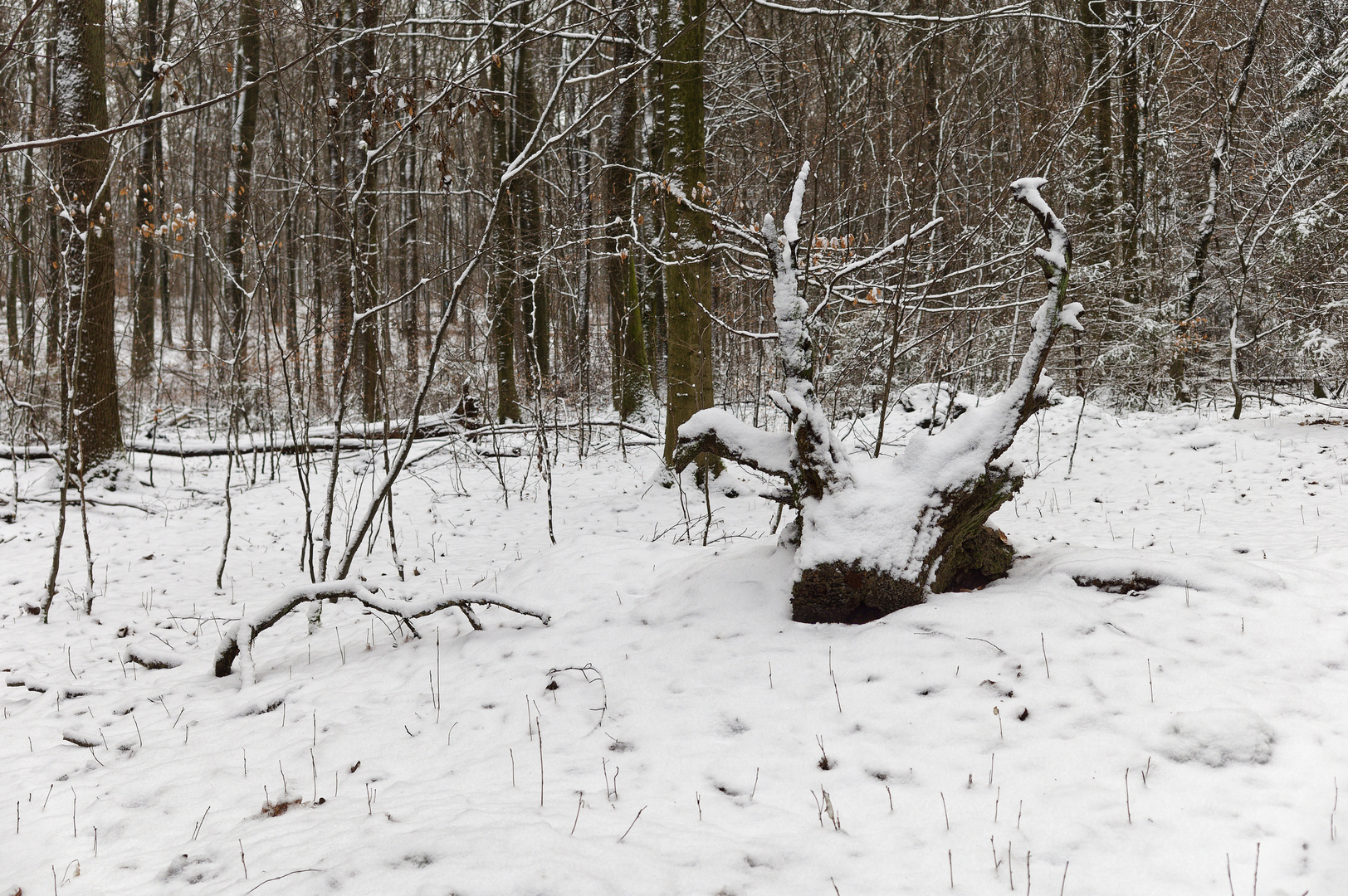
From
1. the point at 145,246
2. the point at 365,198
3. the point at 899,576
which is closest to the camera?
the point at 899,576

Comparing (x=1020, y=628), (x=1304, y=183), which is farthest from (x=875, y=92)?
(x=1020, y=628)

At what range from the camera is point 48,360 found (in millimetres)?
9836

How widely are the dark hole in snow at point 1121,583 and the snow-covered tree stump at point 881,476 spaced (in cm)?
56

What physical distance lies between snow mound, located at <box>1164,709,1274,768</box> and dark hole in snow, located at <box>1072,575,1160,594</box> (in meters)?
1.11

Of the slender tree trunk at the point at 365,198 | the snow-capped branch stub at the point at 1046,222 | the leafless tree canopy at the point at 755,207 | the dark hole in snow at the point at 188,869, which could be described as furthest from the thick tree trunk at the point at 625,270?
the dark hole in snow at the point at 188,869

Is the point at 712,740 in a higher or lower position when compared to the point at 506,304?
lower

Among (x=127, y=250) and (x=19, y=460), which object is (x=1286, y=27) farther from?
(x=127, y=250)

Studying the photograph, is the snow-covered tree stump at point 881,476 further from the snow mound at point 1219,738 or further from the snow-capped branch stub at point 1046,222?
the snow mound at point 1219,738

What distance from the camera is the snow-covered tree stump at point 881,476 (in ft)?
12.6

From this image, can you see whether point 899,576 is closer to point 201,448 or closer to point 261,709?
point 261,709

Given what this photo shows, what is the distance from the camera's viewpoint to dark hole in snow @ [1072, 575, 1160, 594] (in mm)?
3775

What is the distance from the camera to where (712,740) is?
122 inches

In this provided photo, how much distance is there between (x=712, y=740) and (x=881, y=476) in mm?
1775

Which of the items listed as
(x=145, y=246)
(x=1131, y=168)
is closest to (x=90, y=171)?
(x=145, y=246)
